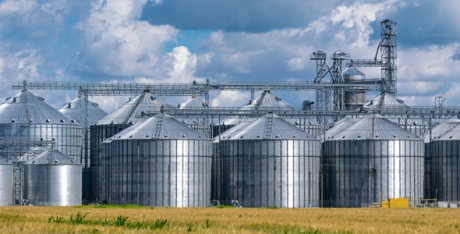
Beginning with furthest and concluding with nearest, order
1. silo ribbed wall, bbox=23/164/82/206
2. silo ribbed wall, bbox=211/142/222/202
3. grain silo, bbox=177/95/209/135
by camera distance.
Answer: grain silo, bbox=177/95/209/135, silo ribbed wall, bbox=23/164/82/206, silo ribbed wall, bbox=211/142/222/202

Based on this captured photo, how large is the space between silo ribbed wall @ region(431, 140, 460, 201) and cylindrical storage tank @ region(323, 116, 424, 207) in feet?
14.1

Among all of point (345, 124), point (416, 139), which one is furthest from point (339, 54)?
point (416, 139)

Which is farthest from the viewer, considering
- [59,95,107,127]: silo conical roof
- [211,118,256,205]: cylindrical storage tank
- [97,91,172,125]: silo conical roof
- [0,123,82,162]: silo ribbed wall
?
[59,95,107,127]: silo conical roof

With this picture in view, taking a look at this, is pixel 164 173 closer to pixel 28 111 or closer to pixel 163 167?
pixel 163 167

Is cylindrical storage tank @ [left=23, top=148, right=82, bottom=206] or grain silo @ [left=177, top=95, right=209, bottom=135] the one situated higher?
grain silo @ [left=177, top=95, right=209, bottom=135]

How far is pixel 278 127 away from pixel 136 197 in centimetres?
1782

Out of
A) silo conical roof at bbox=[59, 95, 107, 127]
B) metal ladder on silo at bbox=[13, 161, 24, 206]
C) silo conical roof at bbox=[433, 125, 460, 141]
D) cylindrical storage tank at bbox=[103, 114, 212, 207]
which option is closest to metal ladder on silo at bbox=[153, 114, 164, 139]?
cylindrical storage tank at bbox=[103, 114, 212, 207]

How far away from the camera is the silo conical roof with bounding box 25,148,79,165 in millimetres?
122488

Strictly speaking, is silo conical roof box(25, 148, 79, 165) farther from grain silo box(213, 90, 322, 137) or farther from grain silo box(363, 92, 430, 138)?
grain silo box(363, 92, 430, 138)

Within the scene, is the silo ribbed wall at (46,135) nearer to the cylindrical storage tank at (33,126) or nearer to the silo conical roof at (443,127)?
the cylindrical storage tank at (33,126)

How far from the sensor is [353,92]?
159 m

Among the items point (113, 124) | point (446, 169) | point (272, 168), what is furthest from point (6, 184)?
point (446, 169)

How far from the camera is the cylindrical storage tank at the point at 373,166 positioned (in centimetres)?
11712

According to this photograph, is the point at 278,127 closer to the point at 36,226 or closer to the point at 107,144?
the point at 107,144
